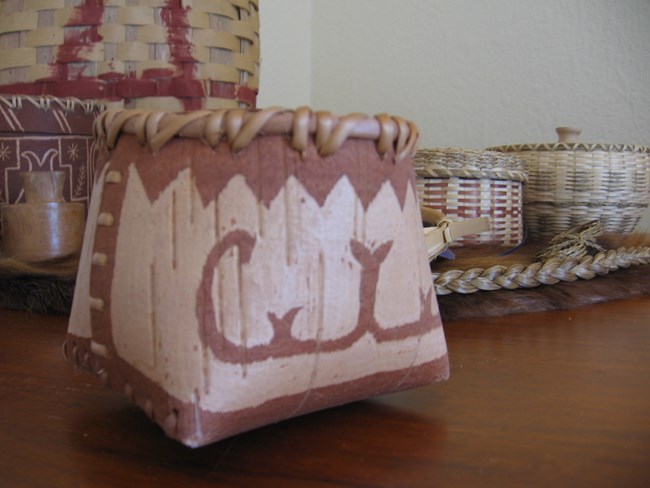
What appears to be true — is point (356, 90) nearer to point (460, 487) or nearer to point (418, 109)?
point (418, 109)

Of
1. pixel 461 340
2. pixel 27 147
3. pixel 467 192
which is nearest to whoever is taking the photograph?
pixel 461 340

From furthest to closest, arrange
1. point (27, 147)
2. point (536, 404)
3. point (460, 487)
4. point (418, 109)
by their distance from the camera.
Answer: point (418, 109) → point (27, 147) → point (536, 404) → point (460, 487)

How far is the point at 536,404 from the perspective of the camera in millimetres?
358

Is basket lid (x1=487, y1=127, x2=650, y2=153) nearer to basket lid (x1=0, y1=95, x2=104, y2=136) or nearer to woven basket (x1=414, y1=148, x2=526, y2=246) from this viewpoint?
woven basket (x1=414, y1=148, x2=526, y2=246)

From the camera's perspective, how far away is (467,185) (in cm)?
90

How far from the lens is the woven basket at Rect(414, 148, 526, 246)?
891mm

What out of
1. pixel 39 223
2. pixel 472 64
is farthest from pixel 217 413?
pixel 472 64

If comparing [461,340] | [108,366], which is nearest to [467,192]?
[461,340]

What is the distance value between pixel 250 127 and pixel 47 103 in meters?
0.52

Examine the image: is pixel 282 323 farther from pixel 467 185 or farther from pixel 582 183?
pixel 582 183

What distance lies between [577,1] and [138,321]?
1359 mm

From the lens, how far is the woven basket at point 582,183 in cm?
109

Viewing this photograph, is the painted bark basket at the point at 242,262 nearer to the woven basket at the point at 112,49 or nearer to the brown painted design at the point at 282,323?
the brown painted design at the point at 282,323

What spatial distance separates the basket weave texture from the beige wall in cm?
27
